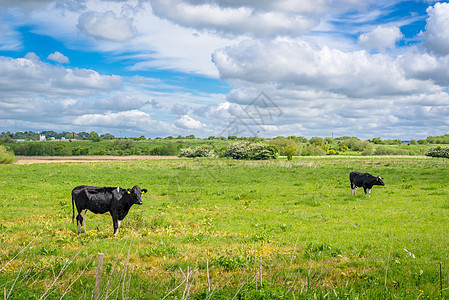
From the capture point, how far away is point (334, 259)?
30.8 feet

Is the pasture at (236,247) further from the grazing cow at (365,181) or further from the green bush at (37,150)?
the green bush at (37,150)

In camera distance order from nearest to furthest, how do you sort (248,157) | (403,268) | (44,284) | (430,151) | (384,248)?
(44,284)
(403,268)
(384,248)
(248,157)
(430,151)

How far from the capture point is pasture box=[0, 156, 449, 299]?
6812 mm

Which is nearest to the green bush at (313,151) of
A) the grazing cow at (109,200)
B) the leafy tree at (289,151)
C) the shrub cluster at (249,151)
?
the leafy tree at (289,151)

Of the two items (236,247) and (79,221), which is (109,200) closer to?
(79,221)

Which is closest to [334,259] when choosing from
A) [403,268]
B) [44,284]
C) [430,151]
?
[403,268]

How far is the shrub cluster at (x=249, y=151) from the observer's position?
68.6 meters

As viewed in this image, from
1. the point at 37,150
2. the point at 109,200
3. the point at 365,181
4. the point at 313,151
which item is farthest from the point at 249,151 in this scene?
the point at 37,150

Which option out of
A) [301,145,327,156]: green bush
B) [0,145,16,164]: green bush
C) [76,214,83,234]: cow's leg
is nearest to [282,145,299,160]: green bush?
[301,145,327,156]: green bush

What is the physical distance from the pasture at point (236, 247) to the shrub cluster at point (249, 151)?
4549 cm

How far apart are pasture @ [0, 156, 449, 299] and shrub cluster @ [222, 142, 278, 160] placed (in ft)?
149

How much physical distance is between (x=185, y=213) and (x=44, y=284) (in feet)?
31.3

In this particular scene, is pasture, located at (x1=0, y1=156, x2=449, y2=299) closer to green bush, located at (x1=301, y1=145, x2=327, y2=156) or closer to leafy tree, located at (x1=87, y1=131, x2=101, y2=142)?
green bush, located at (x1=301, y1=145, x2=327, y2=156)

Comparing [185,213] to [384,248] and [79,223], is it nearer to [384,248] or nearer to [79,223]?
[79,223]
